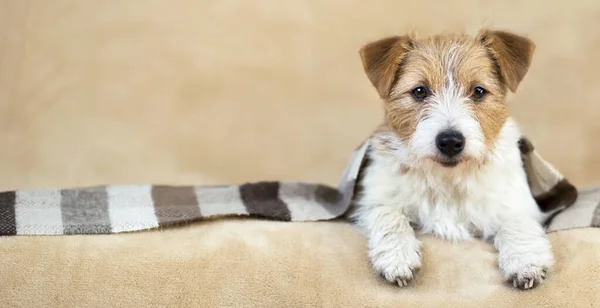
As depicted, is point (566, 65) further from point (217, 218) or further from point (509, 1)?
point (217, 218)

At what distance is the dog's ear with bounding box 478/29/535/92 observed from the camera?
332 centimetres

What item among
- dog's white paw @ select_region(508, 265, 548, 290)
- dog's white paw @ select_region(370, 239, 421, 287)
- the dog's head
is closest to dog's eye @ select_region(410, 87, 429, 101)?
the dog's head

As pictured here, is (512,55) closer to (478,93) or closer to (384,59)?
(478,93)

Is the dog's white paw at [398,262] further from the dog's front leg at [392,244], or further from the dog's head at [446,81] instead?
the dog's head at [446,81]

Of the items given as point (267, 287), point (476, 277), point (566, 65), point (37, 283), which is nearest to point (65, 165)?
point (37, 283)

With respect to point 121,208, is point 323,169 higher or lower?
lower

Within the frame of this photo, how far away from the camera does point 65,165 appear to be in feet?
15.0

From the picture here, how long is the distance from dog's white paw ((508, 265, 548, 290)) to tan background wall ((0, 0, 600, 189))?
1885 mm

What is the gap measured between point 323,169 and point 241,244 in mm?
1717

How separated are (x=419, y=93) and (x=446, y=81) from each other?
12 cm

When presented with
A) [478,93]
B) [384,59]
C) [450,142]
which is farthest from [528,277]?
[384,59]

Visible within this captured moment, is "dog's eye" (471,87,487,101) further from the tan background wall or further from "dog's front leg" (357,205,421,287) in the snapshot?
Result: the tan background wall

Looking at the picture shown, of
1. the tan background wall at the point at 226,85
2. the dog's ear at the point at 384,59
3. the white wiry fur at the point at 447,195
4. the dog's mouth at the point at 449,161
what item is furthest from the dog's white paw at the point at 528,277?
the tan background wall at the point at 226,85

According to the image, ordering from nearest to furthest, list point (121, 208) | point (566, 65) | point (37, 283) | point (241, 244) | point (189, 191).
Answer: point (37, 283) < point (241, 244) < point (121, 208) < point (189, 191) < point (566, 65)
